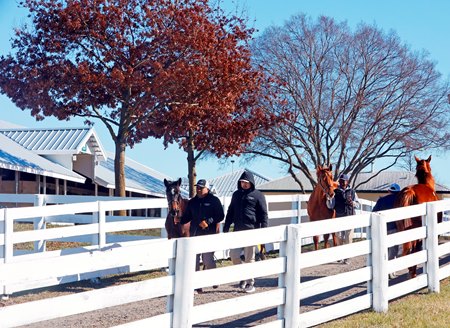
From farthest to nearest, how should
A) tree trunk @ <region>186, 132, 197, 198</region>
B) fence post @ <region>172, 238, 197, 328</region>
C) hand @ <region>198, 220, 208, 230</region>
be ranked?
tree trunk @ <region>186, 132, 197, 198</region>
hand @ <region>198, 220, 208, 230</region>
fence post @ <region>172, 238, 197, 328</region>

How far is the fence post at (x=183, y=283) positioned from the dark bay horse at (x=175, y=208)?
5.30m

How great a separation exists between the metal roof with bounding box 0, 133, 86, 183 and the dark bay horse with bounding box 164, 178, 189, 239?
2132 cm

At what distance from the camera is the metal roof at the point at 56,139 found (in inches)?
1534

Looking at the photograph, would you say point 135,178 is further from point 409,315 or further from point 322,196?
point 409,315

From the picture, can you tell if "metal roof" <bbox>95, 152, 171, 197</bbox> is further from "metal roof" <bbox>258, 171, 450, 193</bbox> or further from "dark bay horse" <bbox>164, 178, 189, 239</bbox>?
"dark bay horse" <bbox>164, 178, 189, 239</bbox>

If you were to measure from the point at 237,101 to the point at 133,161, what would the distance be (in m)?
23.1

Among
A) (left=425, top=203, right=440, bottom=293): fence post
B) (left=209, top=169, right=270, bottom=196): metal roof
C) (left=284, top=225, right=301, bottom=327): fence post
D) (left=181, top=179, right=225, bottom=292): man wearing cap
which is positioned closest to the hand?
(left=181, top=179, right=225, bottom=292): man wearing cap

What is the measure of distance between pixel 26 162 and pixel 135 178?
12.7 meters

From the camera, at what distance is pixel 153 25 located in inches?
1101

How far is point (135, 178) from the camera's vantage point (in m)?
47.0

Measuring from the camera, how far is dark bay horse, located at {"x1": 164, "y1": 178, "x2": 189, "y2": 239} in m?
12.3

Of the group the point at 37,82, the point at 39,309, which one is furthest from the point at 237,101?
the point at 39,309

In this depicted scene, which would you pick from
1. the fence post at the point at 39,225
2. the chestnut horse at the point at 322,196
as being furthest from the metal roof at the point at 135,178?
the fence post at the point at 39,225

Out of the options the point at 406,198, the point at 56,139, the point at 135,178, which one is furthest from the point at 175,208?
the point at 135,178
